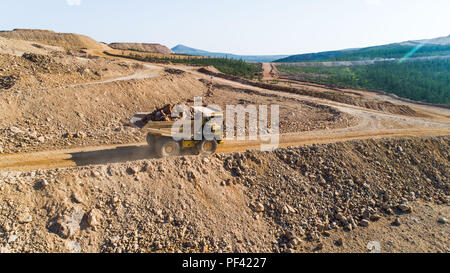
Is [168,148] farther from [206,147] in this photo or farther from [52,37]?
[52,37]

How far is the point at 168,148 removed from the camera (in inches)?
461

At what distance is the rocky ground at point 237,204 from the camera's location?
7.79 metres

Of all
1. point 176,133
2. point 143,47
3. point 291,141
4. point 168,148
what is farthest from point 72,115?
point 143,47

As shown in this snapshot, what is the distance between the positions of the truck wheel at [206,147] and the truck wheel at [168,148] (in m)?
1.06

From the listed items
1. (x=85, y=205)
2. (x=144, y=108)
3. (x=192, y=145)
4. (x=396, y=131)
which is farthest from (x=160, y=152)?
(x=396, y=131)

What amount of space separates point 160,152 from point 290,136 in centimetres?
924

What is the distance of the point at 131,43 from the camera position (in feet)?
313

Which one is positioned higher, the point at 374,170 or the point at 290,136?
the point at 290,136

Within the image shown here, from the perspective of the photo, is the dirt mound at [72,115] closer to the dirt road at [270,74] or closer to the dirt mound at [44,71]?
the dirt mound at [44,71]

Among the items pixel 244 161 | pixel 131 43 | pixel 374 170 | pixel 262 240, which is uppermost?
pixel 131 43

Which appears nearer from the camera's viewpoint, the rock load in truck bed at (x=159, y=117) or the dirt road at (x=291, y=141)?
the dirt road at (x=291, y=141)

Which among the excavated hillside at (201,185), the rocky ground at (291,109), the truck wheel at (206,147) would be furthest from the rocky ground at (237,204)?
the rocky ground at (291,109)

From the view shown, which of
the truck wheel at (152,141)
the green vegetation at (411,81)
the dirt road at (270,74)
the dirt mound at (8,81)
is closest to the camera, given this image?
the truck wheel at (152,141)

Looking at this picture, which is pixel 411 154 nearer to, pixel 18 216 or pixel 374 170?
pixel 374 170
